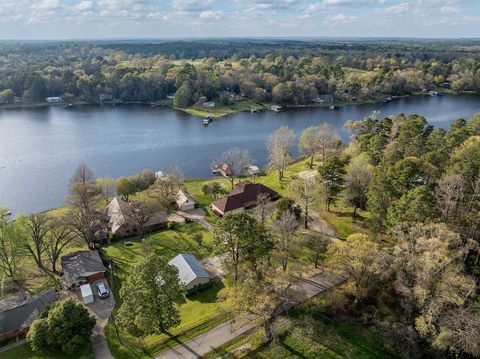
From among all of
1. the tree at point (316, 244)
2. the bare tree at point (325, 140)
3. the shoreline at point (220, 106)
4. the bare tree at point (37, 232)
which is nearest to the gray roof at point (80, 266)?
the bare tree at point (37, 232)

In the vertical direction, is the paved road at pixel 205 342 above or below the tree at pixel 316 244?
below

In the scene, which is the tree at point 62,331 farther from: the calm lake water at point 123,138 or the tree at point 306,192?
the calm lake water at point 123,138

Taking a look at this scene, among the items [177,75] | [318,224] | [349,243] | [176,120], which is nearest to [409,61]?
[177,75]

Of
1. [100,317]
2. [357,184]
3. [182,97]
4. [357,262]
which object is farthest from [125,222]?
[182,97]

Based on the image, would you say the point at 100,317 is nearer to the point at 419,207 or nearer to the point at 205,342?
the point at 205,342

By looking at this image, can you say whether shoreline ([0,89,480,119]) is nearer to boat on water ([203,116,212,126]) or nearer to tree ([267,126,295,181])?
boat on water ([203,116,212,126])

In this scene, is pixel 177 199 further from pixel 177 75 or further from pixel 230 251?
pixel 177 75
